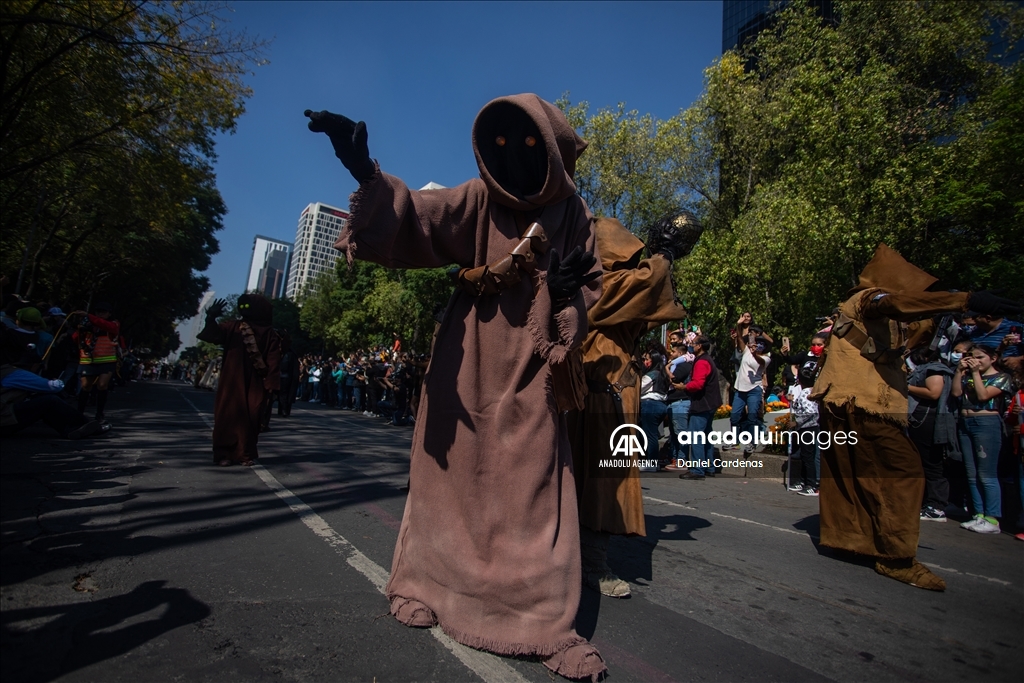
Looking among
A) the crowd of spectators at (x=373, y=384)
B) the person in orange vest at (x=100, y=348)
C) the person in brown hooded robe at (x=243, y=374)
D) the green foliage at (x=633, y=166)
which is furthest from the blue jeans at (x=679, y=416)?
the green foliage at (x=633, y=166)

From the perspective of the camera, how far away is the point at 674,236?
4.00 m

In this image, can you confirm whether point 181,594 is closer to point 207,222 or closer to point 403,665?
point 403,665

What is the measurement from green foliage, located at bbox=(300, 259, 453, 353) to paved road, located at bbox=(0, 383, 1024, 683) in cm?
1392

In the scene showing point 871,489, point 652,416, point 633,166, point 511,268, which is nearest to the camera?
point 511,268

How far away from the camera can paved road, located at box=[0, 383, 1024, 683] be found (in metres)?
2.17

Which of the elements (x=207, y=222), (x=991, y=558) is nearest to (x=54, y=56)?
(x=991, y=558)

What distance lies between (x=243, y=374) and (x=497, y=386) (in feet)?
16.7

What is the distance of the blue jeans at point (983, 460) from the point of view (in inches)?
244

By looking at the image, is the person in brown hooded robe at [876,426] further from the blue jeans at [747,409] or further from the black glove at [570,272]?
the blue jeans at [747,409]

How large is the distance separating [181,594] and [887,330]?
4768mm

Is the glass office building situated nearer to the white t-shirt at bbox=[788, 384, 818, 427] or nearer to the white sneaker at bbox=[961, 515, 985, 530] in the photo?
the white t-shirt at bbox=[788, 384, 818, 427]

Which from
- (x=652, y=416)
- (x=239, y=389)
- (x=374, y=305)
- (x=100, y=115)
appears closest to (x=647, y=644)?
(x=239, y=389)

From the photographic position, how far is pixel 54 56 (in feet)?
38.2

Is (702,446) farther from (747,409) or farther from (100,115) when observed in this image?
(100,115)
